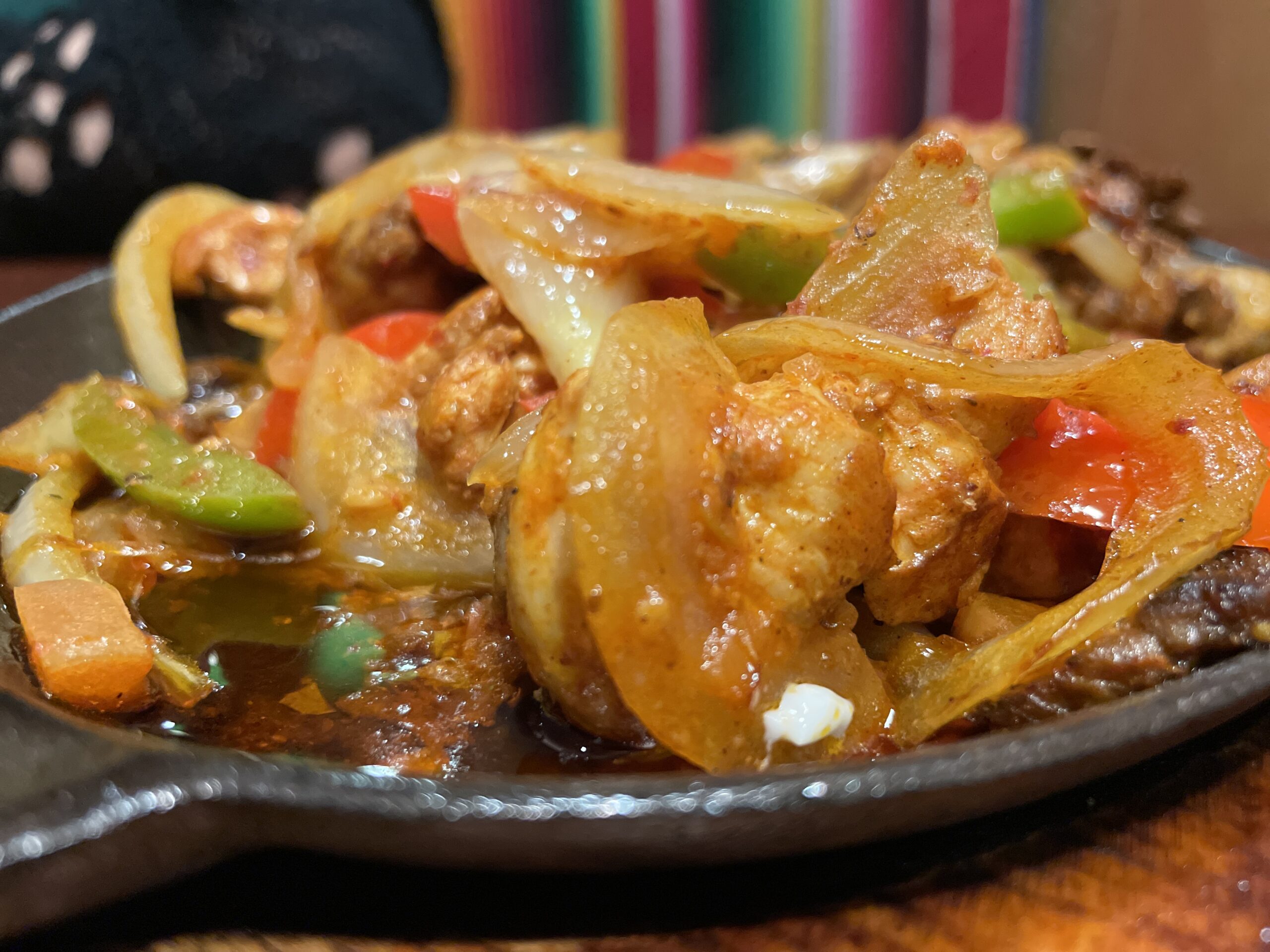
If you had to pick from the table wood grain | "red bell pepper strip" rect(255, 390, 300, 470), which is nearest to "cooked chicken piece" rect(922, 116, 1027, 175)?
"red bell pepper strip" rect(255, 390, 300, 470)

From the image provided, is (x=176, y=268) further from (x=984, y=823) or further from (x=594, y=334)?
(x=984, y=823)

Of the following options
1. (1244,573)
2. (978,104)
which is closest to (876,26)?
(978,104)

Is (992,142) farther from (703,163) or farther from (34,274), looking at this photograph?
(34,274)

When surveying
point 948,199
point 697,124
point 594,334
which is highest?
point 948,199

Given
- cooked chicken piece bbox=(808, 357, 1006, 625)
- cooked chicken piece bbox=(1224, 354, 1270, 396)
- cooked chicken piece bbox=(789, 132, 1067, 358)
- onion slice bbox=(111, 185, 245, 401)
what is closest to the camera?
cooked chicken piece bbox=(808, 357, 1006, 625)

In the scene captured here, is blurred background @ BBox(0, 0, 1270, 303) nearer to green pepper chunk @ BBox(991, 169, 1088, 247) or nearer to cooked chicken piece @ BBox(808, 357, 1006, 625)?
green pepper chunk @ BBox(991, 169, 1088, 247)
